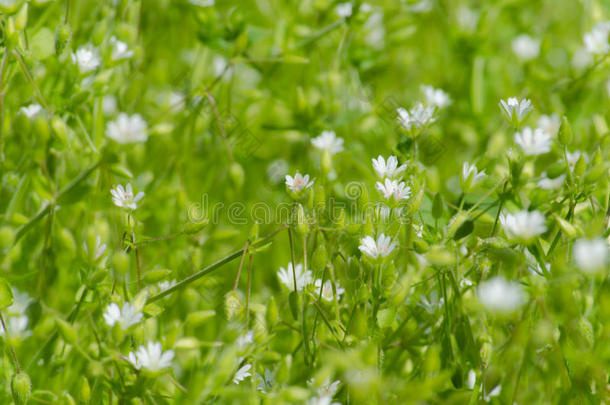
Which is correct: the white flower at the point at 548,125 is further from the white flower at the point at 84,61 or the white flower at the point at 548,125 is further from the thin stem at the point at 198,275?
the white flower at the point at 84,61

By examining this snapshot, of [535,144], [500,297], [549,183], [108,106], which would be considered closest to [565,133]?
[535,144]

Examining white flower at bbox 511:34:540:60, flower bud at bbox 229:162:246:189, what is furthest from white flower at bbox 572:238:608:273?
white flower at bbox 511:34:540:60

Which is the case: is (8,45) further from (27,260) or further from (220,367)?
(220,367)

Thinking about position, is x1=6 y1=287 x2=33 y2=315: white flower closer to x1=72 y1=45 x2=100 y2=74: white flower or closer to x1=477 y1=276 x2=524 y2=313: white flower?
x1=72 y1=45 x2=100 y2=74: white flower

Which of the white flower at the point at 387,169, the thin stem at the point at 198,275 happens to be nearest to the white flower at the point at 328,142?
the white flower at the point at 387,169

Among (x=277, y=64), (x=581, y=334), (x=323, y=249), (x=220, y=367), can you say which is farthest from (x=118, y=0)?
(x=581, y=334)

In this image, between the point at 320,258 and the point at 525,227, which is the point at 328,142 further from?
the point at 525,227
